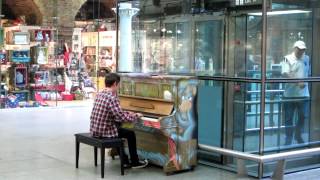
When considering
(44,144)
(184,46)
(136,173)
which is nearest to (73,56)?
(44,144)

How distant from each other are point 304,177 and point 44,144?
14.9 ft

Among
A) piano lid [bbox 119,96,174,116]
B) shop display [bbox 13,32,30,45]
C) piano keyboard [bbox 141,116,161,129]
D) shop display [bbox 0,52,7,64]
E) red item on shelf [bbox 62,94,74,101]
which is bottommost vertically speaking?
red item on shelf [bbox 62,94,74,101]

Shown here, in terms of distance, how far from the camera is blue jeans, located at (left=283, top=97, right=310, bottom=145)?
809 centimetres

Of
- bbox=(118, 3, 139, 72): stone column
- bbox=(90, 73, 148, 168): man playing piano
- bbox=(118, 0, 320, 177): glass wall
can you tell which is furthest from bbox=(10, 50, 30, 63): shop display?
bbox=(90, 73, 148, 168): man playing piano

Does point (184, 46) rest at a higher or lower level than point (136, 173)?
higher

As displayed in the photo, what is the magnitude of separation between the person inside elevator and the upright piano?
4.32 feet

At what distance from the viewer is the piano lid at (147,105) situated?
7629 mm

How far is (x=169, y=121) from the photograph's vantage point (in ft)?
24.4

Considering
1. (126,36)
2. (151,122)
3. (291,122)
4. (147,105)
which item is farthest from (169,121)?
(126,36)

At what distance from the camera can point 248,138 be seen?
787cm

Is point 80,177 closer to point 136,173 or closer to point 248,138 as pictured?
point 136,173

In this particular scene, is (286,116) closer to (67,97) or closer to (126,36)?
(126,36)

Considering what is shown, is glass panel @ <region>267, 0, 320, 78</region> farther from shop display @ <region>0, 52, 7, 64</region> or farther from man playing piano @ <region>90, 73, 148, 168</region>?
shop display @ <region>0, 52, 7, 64</region>

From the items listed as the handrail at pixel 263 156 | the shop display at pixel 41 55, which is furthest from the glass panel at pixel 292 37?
the shop display at pixel 41 55
